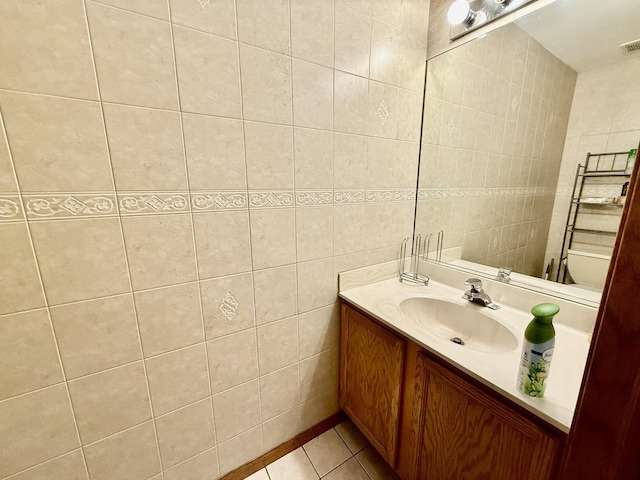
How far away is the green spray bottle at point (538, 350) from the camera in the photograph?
553 millimetres

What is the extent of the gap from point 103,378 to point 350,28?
159cm

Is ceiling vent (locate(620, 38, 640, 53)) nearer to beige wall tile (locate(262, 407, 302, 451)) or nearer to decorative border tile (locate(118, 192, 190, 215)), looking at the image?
decorative border tile (locate(118, 192, 190, 215))

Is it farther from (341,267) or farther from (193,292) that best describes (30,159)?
(341,267)

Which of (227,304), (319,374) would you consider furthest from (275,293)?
(319,374)

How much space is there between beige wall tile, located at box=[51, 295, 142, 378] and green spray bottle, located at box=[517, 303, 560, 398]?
3.70 ft

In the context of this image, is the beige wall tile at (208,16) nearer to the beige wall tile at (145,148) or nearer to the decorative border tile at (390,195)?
the beige wall tile at (145,148)

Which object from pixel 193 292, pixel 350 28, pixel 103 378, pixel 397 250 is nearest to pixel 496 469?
pixel 397 250

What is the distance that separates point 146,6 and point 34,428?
1264mm

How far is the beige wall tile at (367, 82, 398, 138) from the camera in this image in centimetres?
115

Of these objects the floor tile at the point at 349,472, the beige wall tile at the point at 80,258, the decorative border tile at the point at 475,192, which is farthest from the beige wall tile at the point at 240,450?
the decorative border tile at the point at 475,192

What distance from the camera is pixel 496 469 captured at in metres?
0.69

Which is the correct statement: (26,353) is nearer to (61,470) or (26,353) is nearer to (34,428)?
(34,428)

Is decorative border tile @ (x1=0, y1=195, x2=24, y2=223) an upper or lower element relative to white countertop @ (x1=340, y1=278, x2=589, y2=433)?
upper

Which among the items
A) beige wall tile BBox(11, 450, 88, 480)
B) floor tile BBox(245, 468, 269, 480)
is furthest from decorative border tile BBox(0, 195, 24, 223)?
floor tile BBox(245, 468, 269, 480)
